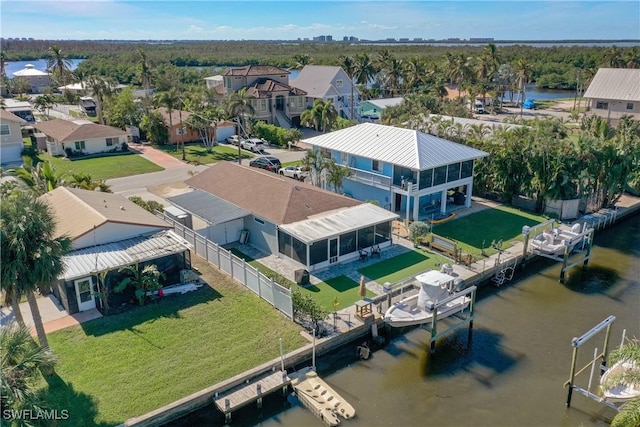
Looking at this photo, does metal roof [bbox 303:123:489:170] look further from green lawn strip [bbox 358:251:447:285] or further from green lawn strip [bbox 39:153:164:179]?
green lawn strip [bbox 39:153:164:179]

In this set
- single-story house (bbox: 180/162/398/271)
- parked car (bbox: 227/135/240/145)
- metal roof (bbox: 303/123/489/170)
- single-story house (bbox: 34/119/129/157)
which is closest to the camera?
single-story house (bbox: 180/162/398/271)

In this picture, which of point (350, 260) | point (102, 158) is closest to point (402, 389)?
point (350, 260)

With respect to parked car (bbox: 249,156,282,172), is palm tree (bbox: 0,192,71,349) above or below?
above

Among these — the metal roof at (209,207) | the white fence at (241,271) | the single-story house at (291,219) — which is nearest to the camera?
the white fence at (241,271)

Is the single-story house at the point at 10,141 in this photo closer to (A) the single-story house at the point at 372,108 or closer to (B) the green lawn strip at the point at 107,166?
(B) the green lawn strip at the point at 107,166

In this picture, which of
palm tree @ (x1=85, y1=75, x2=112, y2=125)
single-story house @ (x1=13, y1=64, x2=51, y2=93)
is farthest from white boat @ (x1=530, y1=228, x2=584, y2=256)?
single-story house @ (x1=13, y1=64, x2=51, y2=93)

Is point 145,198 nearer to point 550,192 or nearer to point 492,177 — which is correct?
point 492,177

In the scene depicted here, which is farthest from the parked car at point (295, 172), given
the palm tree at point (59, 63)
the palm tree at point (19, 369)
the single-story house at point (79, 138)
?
the palm tree at point (59, 63)

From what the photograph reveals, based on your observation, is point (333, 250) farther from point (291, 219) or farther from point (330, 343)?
Answer: point (330, 343)
